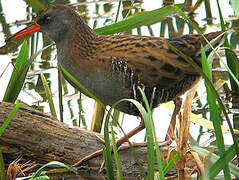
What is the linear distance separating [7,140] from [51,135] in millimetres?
261

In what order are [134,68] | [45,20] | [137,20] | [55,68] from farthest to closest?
[55,68]
[45,20]
[137,20]
[134,68]

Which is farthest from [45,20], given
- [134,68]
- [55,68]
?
[55,68]

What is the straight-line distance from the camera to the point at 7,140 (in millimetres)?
3473

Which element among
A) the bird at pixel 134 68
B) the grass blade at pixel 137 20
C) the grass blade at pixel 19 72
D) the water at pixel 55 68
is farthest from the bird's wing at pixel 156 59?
the grass blade at pixel 19 72

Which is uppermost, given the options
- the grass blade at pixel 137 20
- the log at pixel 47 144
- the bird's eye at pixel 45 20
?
the bird's eye at pixel 45 20

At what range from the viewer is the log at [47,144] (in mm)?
3502

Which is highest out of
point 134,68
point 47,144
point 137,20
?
point 137,20

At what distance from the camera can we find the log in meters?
3.50

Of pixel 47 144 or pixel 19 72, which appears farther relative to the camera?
pixel 19 72

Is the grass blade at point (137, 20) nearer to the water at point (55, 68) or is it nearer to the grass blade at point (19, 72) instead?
the grass blade at point (19, 72)

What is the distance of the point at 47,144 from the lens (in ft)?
11.7

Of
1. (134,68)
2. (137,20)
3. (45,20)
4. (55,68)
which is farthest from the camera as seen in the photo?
(55,68)

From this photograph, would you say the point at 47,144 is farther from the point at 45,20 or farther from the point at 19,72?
the point at 45,20

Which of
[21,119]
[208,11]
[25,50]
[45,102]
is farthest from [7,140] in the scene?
[208,11]
